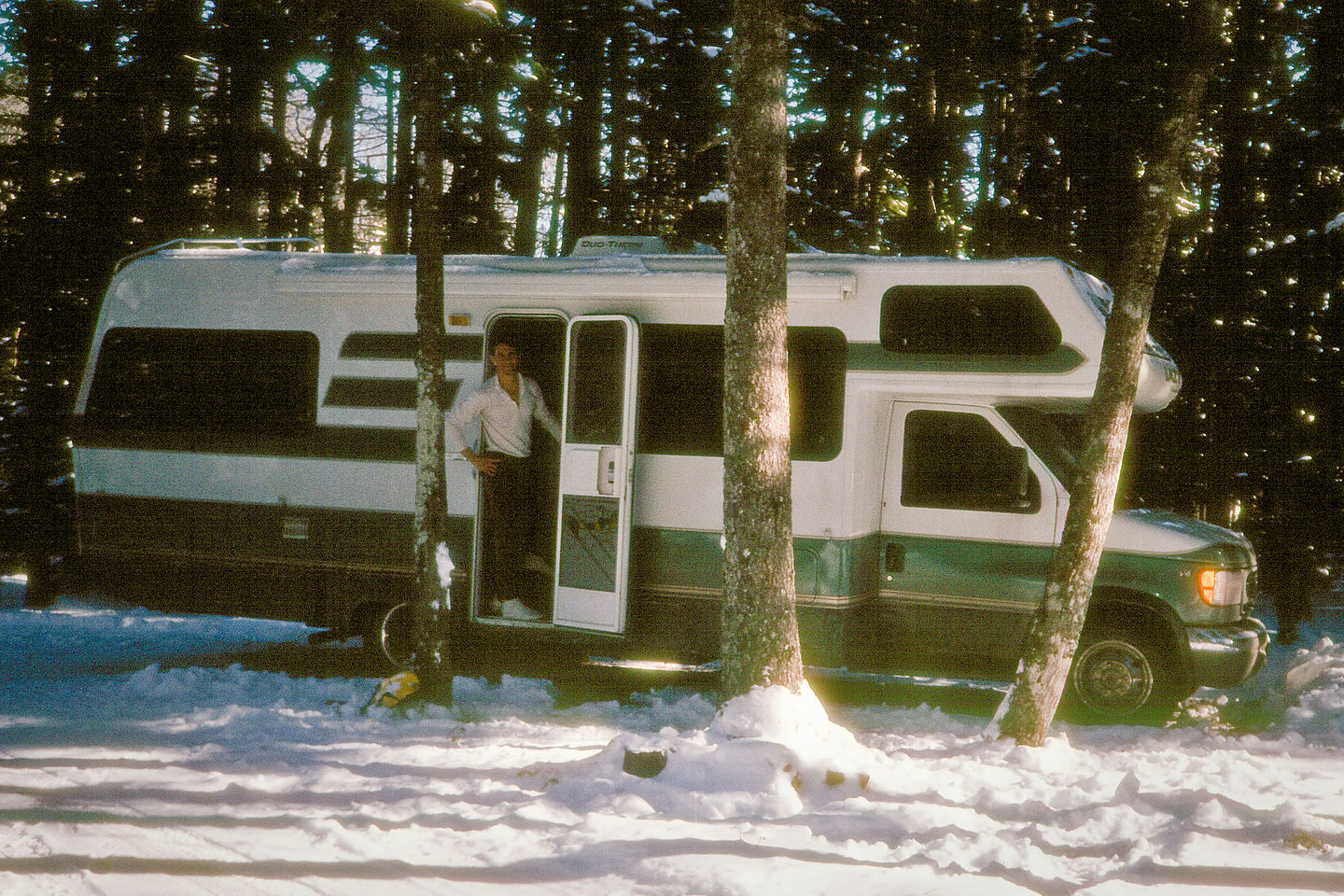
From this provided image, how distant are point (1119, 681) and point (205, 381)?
688 cm

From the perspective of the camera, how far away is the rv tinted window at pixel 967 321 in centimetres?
728

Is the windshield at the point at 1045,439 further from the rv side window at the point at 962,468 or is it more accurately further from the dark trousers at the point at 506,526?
the dark trousers at the point at 506,526

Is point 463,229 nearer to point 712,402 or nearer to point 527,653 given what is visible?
point 527,653

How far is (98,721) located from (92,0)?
410 inches

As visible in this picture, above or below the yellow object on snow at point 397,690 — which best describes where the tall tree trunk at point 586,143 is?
above

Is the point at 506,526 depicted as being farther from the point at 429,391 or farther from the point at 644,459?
the point at 429,391

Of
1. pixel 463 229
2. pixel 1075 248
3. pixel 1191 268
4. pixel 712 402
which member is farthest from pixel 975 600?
pixel 463 229

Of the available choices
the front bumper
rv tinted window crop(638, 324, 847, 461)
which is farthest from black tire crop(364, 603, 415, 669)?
the front bumper

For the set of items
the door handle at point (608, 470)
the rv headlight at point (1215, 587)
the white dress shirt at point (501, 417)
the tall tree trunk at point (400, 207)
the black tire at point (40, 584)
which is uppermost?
the tall tree trunk at point (400, 207)

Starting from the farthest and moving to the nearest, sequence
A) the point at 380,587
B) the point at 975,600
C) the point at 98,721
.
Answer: the point at 380,587 < the point at 975,600 < the point at 98,721

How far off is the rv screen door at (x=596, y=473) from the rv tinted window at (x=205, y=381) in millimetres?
2036

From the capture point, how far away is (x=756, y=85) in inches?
235

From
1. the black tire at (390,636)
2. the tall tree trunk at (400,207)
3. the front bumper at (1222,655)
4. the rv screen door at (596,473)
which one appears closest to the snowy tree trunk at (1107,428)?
the front bumper at (1222,655)

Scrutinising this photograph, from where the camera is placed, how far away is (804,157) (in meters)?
18.3
